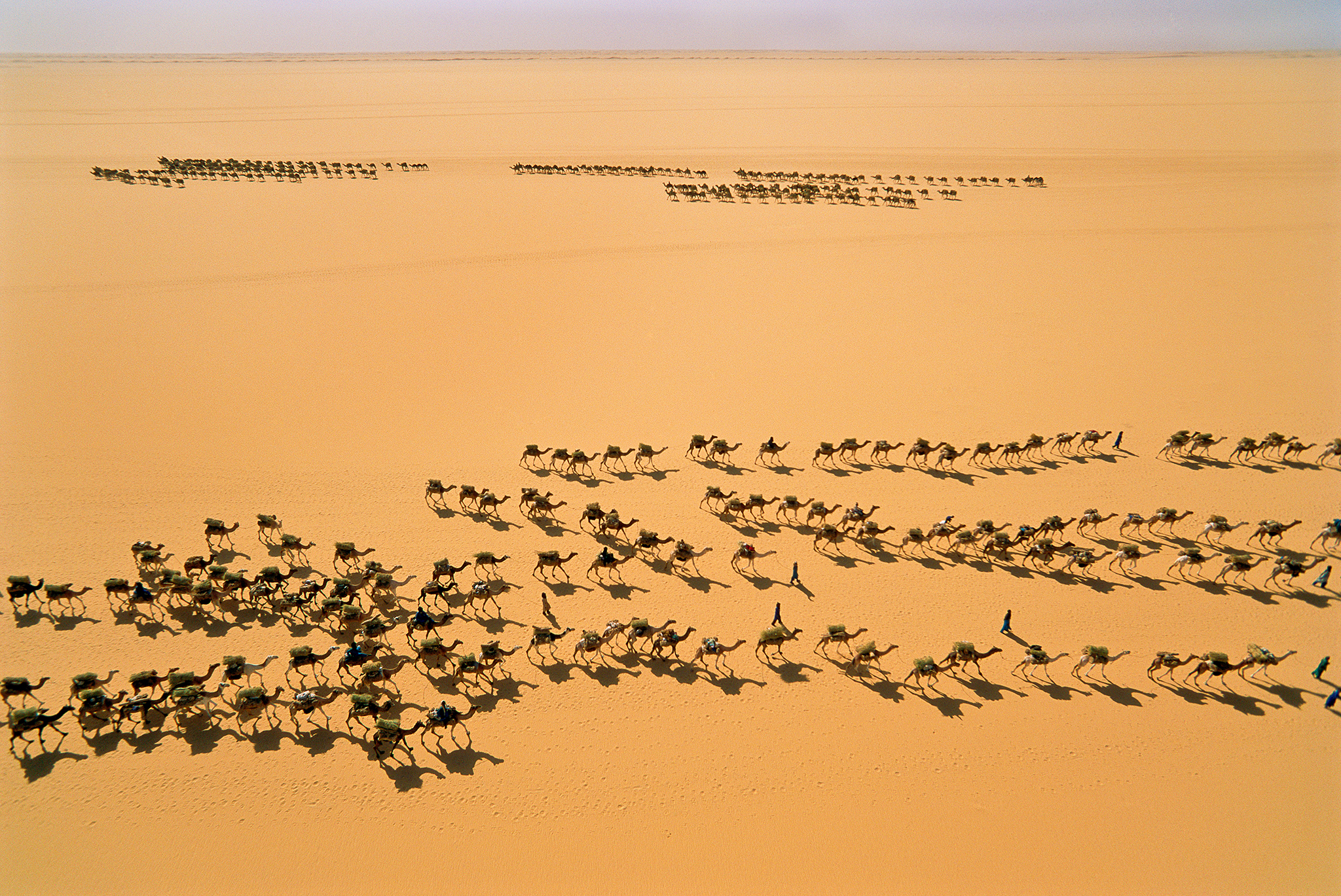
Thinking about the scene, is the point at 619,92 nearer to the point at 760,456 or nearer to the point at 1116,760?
the point at 760,456

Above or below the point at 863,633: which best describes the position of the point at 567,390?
above

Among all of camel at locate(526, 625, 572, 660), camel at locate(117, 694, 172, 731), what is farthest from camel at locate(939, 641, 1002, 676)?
camel at locate(117, 694, 172, 731)

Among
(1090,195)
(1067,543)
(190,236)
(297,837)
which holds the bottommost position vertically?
(297,837)

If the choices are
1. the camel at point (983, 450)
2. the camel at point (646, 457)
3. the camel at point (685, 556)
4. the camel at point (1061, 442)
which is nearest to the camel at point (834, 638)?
the camel at point (685, 556)

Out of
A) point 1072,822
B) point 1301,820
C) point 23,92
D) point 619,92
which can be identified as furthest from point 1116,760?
point 23,92

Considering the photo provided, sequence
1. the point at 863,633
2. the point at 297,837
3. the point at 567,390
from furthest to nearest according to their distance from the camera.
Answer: the point at 567,390 → the point at 863,633 → the point at 297,837

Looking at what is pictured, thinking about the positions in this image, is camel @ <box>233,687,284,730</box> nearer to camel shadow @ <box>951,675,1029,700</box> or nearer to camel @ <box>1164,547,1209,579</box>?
camel shadow @ <box>951,675,1029,700</box>
